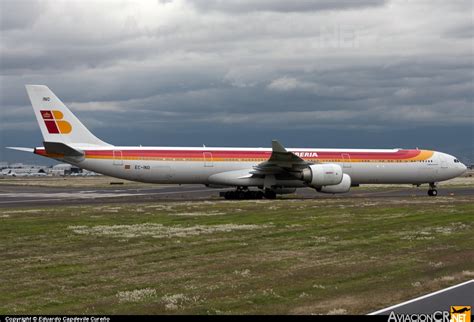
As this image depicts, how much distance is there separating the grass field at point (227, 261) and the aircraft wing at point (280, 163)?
12469 mm

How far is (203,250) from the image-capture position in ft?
59.6

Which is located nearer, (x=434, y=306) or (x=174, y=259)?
→ (x=434, y=306)

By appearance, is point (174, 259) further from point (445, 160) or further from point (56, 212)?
point (445, 160)

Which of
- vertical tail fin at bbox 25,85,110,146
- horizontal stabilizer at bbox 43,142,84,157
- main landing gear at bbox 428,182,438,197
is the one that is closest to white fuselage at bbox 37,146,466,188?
main landing gear at bbox 428,182,438,197

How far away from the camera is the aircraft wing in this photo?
40.6 meters

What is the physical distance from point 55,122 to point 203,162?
912 centimetres

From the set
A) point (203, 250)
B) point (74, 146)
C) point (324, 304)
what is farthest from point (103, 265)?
point (74, 146)

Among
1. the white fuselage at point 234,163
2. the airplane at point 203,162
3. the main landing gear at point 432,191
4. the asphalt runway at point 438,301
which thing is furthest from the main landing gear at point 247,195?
the asphalt runway at point 438,301

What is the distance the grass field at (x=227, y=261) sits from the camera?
11734mm

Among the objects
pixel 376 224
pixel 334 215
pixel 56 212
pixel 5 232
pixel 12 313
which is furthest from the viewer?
pixel 56 212

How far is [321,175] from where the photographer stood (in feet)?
134

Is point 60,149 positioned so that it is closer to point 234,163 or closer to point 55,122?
point 55,122

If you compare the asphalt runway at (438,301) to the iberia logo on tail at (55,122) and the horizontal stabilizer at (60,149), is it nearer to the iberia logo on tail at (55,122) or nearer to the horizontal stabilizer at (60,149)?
the horizontal stabilizer at (60,149)

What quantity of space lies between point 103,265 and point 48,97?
2655 cm
